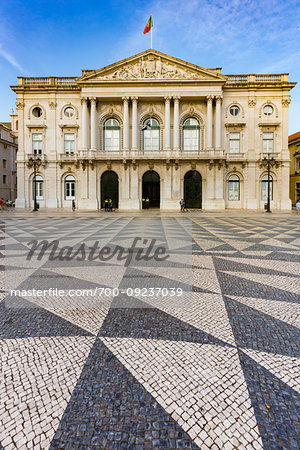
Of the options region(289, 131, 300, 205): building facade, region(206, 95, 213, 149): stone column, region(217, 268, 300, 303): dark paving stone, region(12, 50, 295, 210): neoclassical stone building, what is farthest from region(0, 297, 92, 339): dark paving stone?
region(289, 131, 300, 205): building facade

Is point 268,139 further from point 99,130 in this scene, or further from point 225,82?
point 99,130

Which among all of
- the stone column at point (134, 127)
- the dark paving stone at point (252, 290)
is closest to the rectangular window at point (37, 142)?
the stone column at point (134, 127)

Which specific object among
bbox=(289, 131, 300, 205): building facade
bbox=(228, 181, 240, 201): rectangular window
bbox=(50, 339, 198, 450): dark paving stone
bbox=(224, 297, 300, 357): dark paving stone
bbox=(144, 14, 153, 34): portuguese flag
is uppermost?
bbox=(144, 14, 153, 34): portuguese flag

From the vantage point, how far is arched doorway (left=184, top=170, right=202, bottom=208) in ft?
113

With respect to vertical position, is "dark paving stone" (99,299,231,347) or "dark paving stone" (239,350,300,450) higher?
"dark paving stone" (99,299,231,347)

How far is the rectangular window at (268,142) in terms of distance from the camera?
34.7 meters

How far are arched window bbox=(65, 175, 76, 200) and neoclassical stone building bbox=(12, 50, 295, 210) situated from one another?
0.12 m

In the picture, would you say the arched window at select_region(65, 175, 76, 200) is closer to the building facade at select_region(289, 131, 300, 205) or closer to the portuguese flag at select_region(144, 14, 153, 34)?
the portuguese flag at select_region(144, 14, 153, 34)

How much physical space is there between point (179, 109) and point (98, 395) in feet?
117

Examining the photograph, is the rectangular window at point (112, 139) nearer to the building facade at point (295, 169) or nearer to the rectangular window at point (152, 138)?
the rectangular window at point (152, 138)

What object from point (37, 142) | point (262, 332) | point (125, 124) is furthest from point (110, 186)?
point (262, 332)

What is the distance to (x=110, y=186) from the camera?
35.1m

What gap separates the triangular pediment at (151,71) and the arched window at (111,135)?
15.8 feet

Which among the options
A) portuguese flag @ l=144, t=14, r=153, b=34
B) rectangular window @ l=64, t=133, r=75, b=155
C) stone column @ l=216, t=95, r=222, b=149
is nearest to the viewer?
portuguese flag @ l=144, t=14, r=153, b=34
